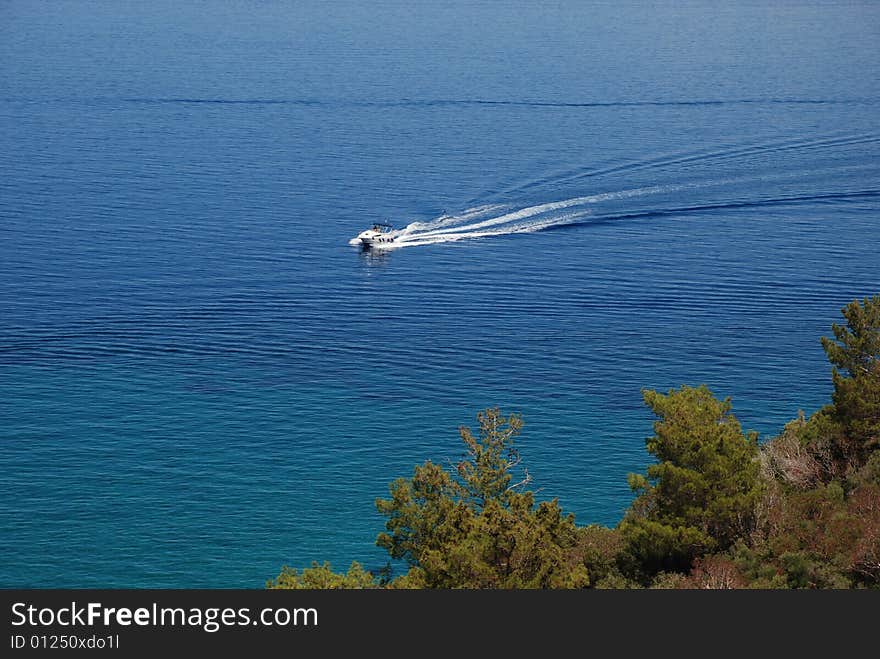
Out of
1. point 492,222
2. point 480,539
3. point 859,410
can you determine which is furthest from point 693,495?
point 492,222

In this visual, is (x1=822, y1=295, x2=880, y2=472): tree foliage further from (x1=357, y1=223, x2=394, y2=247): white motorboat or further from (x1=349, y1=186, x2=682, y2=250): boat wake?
(x1=357, y1=223, x2=394, y2=247): white motorboat

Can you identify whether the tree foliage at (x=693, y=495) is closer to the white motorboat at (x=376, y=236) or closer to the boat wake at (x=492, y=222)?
the white motorboat at (x=376, y=236)

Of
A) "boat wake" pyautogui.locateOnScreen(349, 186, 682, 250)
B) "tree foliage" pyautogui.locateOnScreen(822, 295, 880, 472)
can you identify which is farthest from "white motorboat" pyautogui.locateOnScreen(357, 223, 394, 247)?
"tree foliage" pyautogui.locateOnScreen(822, 295, 880, 472)

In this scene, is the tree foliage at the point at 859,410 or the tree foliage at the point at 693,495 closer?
the tree foliage at the point at 693,495

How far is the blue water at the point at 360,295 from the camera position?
69.6m

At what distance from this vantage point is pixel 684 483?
4672 cm

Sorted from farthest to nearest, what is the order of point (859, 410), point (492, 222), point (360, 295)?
point (492, 222) < point (360, 295) < point (859, 410)

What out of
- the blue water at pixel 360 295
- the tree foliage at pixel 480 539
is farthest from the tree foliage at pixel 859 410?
the blue water at pixel 360 295

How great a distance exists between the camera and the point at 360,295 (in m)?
97.7

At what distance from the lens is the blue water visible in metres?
69.6

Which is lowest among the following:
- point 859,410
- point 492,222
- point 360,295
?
point 859,410

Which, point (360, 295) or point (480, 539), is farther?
point (360, 295)

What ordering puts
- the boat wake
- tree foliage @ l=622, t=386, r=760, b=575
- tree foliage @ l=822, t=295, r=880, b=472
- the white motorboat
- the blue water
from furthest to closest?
the boat wake
the white motorboat
the blue water
tree foliage @ l=822, t=295, r=880, b=472
tree foliage @ l=622, t=386, r=760, b=575

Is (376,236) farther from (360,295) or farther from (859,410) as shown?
(859,410)
